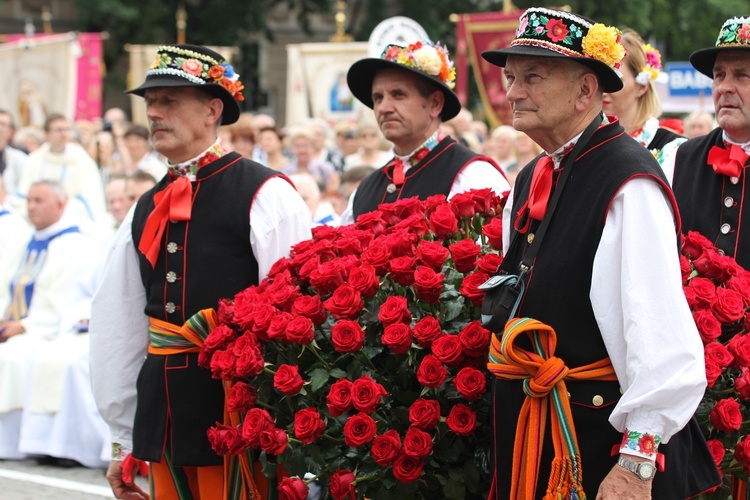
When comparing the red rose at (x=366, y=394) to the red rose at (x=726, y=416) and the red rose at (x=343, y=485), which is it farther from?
the red rose at (x=726, y=416)

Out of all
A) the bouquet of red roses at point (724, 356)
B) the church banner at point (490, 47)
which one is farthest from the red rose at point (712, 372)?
the church banner at point (490, 47)

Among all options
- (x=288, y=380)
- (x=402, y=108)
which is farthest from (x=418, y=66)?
(x=288, y=380)

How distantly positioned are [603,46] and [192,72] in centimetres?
179

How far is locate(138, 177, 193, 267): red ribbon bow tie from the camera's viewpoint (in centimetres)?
409

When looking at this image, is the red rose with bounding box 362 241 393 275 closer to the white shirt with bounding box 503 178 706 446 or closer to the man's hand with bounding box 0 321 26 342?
the white shirt with bounding box 503 178 706 446

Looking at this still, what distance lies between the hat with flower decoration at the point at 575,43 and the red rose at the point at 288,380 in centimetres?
118

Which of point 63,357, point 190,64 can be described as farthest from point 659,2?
Result: point 190,64

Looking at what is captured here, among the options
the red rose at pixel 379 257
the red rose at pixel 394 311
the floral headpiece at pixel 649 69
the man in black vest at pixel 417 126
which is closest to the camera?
the red rose at pixel 394 311

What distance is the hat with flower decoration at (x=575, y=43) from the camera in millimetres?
2969

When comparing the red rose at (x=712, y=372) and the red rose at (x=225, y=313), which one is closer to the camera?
the red rose at (x=712, y=372)

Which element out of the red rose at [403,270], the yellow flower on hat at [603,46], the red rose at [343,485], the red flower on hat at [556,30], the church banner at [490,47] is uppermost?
the church banner at [490,47]

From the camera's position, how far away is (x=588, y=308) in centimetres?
292

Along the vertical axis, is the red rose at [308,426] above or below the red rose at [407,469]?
above

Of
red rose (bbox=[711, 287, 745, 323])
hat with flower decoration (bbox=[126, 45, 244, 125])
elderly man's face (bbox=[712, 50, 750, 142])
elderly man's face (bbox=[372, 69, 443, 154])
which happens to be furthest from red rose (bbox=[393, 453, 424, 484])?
elderly man's face (bbox=[372, 69, 443, 154])
